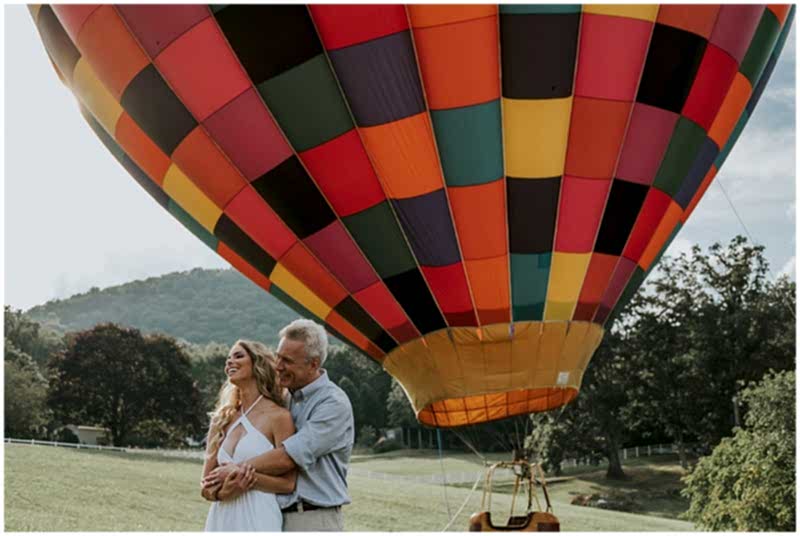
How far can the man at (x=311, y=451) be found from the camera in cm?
222

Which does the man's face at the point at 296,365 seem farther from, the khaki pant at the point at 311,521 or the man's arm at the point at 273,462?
the khaki pant at the point at 311,521

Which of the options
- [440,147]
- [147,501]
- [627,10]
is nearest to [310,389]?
[440,147]

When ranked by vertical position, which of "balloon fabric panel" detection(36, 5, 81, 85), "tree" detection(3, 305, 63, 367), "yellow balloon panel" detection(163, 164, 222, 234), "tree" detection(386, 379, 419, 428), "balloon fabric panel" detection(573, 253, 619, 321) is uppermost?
"tree" detection(3, 305, 63, 367)

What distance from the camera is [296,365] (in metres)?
2.38

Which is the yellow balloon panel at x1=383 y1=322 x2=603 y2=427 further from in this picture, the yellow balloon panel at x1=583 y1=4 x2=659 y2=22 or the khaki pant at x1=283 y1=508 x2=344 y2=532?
the khaki pant at x1=283 y1=508 x2=344 y2=532

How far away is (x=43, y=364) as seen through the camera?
29750 mm

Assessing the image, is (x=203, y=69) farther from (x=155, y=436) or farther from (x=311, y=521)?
(x=155, y=436)

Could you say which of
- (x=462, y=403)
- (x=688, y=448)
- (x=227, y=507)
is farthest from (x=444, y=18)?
(x=688, y=448)

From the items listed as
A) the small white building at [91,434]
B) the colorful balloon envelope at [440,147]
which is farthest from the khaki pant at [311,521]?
the small white building at [91,434]

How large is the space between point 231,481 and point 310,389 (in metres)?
0.30

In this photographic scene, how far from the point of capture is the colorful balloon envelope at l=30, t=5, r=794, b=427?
423 centimetres

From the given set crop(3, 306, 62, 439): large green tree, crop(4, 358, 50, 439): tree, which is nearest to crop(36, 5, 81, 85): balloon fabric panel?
crop(3, 306, 62, 439): large green tree

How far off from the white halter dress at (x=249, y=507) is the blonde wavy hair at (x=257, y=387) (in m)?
0.07

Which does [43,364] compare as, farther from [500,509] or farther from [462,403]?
[462,403]
